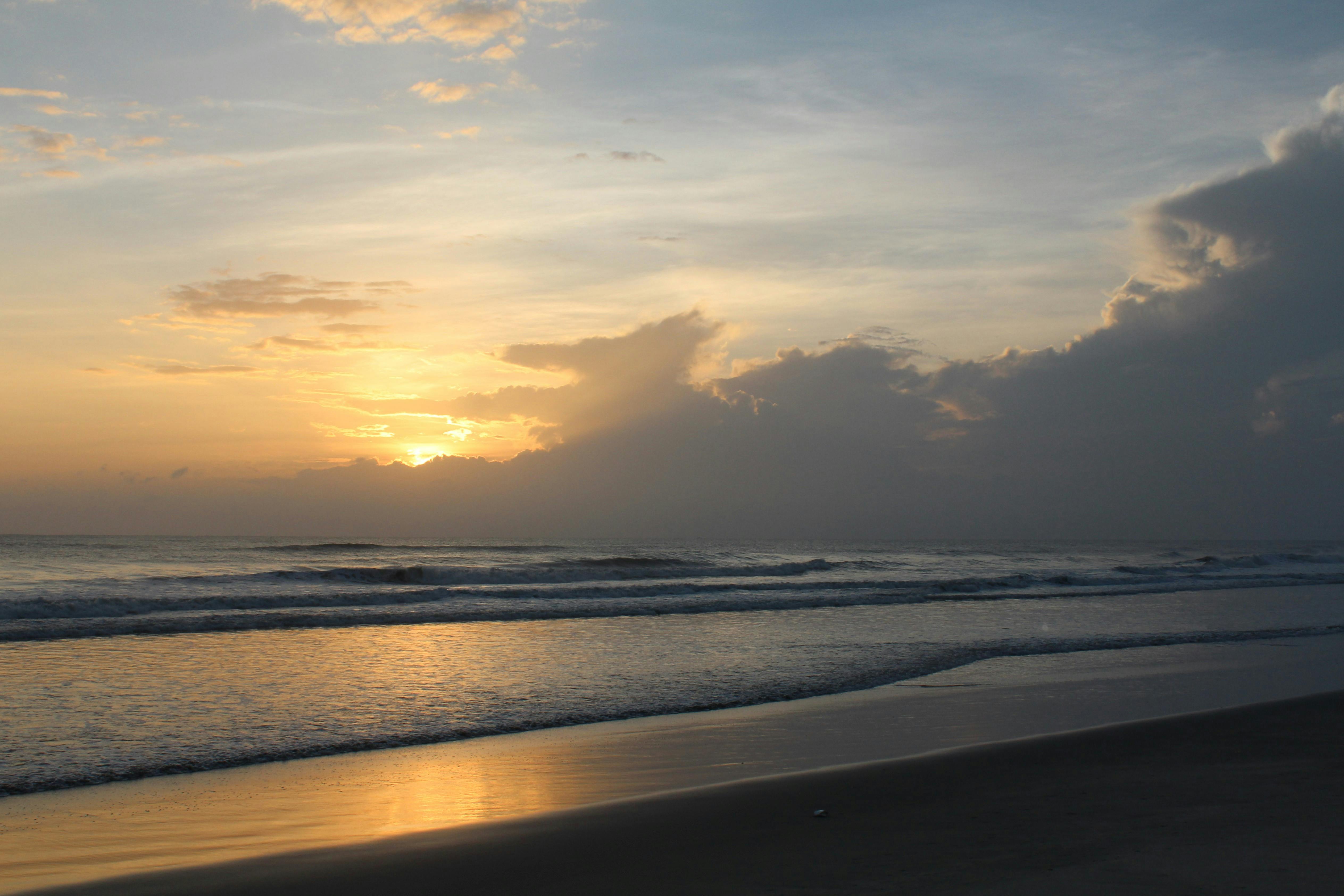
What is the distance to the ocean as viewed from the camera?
905cm

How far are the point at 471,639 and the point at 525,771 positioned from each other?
384 inches

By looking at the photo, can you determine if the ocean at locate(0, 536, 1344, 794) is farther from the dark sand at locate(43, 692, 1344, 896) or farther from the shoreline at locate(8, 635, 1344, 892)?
the dark sand at locate(43, 692, 1344, 896)

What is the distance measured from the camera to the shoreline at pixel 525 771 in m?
5.79

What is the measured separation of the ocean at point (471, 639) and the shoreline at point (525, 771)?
1.87 feet

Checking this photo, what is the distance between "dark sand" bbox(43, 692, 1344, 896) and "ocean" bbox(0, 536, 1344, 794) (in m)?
3.15

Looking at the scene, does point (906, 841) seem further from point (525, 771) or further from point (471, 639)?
point (471, 639)

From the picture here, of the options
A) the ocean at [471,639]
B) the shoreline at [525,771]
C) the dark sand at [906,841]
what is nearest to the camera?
the dark sand at [906,841]

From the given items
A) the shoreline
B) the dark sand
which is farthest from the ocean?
the dark sand

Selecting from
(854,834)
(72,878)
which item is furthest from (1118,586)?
(72,878)

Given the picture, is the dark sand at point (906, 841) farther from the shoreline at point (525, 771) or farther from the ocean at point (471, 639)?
the ocean at point (471, 639)

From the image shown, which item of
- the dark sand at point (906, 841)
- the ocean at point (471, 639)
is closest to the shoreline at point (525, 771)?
the dark sand at point (906, 841)

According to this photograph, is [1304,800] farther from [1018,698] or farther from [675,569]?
[675,569]

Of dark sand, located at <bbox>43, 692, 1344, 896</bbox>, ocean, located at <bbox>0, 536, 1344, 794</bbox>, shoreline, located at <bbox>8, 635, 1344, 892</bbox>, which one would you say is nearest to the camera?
dark sand, located at <bbox>43, 692, 1344, 896</bbox>

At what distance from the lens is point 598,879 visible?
16.7ft
